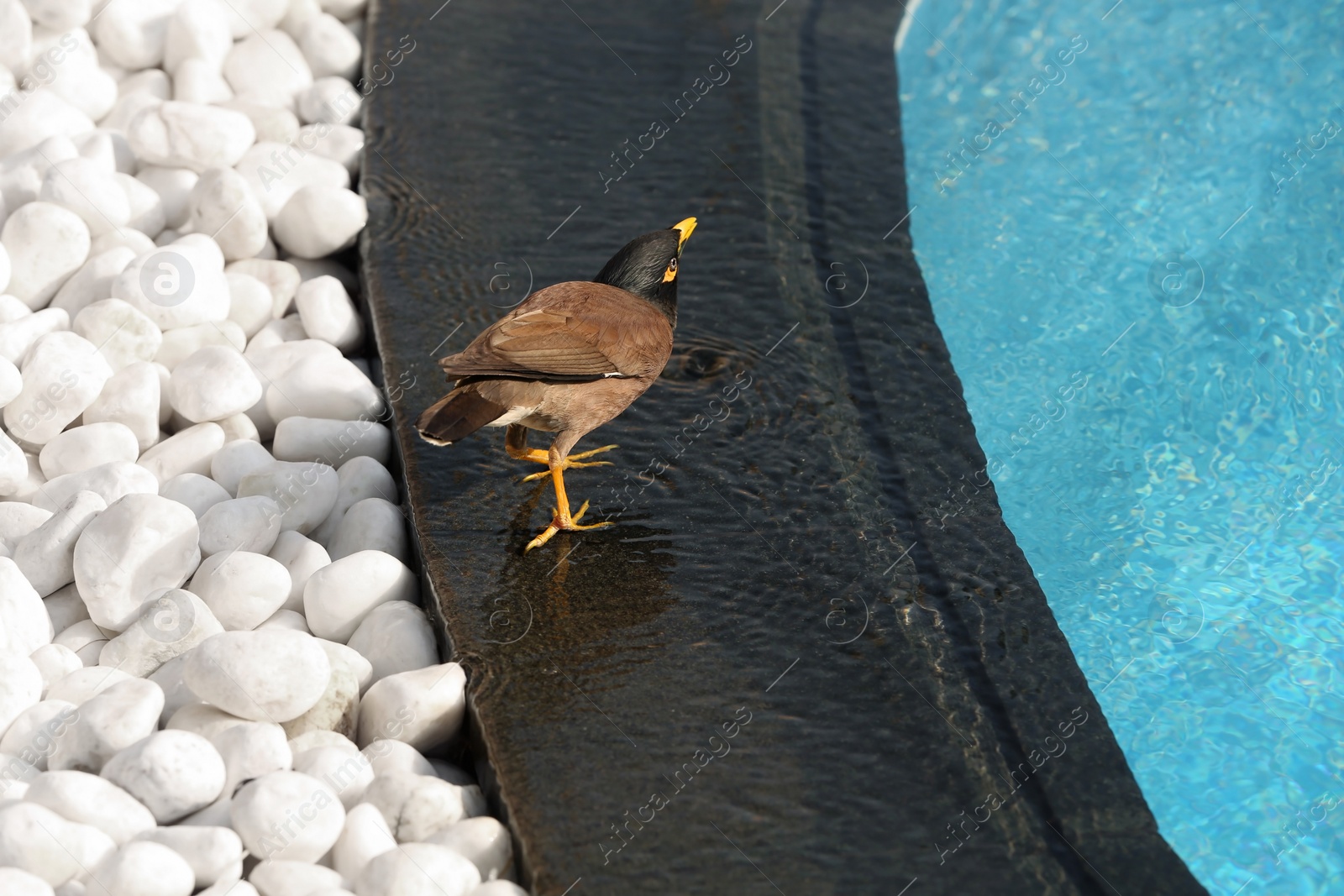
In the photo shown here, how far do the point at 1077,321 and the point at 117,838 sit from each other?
3782 mm

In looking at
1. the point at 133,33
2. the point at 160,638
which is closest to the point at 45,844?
the point at 160,638

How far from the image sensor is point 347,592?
9.71 feet

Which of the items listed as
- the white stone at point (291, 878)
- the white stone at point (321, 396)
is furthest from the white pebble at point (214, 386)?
the white stone at point (291, 878)

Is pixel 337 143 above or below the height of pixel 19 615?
above

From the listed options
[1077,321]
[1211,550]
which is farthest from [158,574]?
[1077,321]

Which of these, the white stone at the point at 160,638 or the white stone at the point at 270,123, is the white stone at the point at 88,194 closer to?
the white stone at the point at 270,123

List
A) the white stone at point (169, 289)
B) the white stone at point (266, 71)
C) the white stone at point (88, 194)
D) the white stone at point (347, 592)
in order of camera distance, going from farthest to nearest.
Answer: the white stone at point (266, 71) → the white stone at point (88, 194) → the white stone at point (169, 289) → the white stone at point (347, 592)

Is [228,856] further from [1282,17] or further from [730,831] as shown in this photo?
[1282,17]

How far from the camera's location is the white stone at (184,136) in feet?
14.1

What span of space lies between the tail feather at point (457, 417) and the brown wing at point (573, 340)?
0.25 ft

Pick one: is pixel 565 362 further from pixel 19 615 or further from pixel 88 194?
pixel 88 194

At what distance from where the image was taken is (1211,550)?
153 inches

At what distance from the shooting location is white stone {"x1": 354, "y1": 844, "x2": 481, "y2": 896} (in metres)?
2.29

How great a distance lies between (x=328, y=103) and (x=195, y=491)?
2.10 metres
